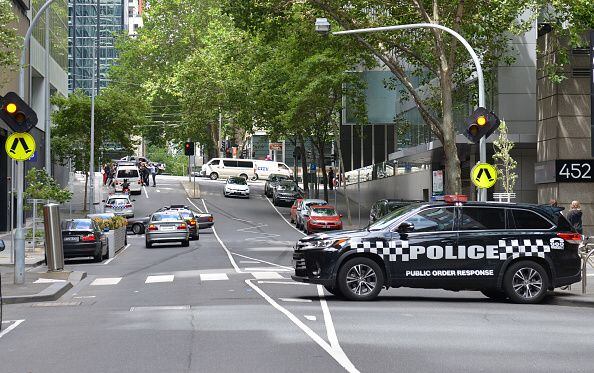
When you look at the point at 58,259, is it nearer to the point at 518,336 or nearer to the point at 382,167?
the point at 518,336

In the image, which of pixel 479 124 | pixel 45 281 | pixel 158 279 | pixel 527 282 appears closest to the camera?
pixel 527 282

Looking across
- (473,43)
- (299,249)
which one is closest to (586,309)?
(299,249)

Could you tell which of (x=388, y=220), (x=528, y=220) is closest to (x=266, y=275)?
(x=388, y=220)

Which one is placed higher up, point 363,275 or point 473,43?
point 473,43

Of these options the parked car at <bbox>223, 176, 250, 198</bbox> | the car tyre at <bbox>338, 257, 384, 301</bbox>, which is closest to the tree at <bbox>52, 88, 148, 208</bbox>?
the parked car at <bbox>223, 176, 250, 198</bbox>

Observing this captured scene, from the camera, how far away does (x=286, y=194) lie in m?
78.2

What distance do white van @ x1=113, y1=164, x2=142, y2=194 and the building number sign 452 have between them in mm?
46899

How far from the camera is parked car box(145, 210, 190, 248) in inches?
1693

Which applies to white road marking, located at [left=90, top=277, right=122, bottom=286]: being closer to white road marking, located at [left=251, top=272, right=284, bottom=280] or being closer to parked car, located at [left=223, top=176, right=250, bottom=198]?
white road marking, located at [left=251, top=272, right=284, bottom=280]

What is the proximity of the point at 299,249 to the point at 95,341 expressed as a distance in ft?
21.1

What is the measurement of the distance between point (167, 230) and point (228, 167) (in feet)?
197

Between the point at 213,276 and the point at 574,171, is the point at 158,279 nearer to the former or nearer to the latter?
the point at 213,276

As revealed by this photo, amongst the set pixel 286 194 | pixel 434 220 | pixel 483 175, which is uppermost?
pixel 286 194

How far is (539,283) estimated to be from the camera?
19.2m
